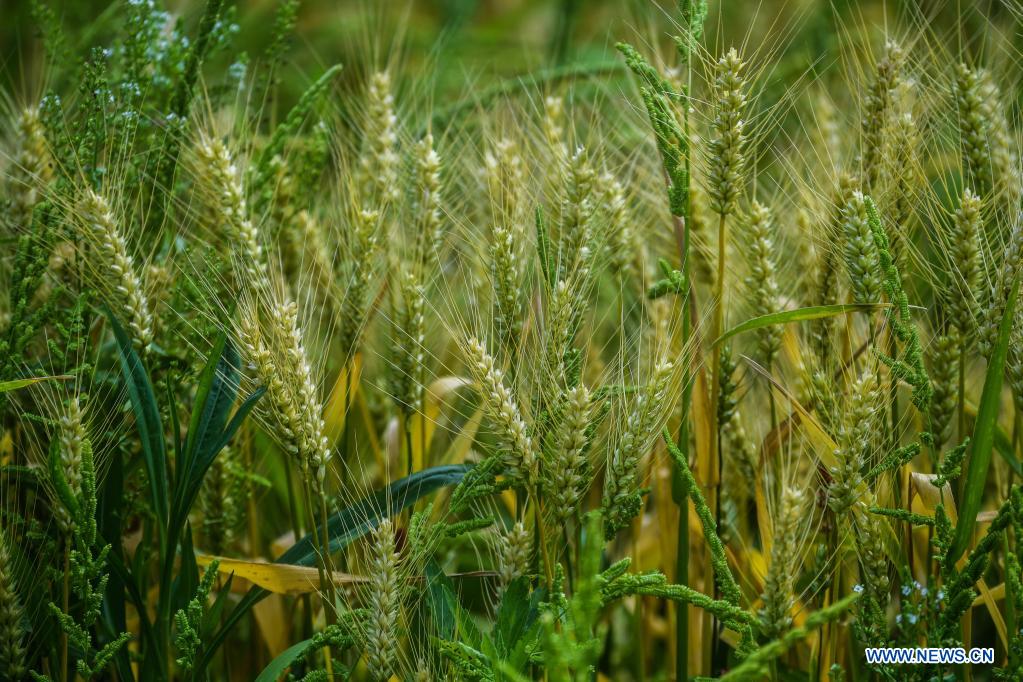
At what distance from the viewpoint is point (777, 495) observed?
3.12ft

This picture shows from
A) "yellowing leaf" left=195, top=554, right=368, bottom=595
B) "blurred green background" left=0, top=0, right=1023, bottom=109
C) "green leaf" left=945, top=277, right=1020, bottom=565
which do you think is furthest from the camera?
"blurred green background" left=0, top=0, right=1023, bottom=109

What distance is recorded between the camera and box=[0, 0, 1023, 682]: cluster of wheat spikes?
0.68 m

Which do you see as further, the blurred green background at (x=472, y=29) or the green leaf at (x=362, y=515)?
the blurred green background at (x=472, y=29)

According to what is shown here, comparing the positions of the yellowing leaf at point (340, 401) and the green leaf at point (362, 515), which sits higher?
the yellowing leaf at point (340, 401)

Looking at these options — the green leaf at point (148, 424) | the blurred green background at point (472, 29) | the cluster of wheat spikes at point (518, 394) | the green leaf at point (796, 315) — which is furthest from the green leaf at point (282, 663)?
the blurred green background at point (472, 29)

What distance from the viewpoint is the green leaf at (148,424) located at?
74cm

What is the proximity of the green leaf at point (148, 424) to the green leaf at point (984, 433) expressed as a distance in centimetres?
60

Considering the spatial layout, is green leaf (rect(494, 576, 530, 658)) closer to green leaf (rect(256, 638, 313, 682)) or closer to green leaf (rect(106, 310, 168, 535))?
green leaf (rect(256, 638, 313, 682))

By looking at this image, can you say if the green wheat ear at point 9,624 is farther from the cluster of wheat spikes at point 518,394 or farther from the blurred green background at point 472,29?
the blurred green background at point 472,29

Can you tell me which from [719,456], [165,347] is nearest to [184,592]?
[165,347]

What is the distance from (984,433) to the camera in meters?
0.67

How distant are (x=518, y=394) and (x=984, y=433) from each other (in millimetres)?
347

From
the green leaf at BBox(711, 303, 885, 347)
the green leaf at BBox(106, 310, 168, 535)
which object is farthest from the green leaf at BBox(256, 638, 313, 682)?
the green leaf at BBox(711, 303, 885, 347)

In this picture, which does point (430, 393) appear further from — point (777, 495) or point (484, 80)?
point (484, 80)
